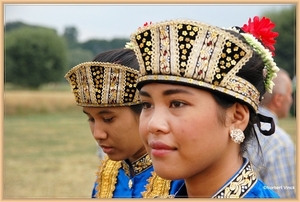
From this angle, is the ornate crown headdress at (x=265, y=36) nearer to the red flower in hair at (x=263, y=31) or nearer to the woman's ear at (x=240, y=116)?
the red flower in hair at (x=263, y=31)

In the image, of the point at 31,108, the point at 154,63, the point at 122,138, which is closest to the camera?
the point at 154,63

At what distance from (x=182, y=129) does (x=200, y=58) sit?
38 cm

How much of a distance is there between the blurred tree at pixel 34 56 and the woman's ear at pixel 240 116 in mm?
24562

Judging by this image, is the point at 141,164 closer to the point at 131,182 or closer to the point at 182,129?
the point at 131,182

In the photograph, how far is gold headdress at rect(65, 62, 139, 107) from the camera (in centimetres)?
332

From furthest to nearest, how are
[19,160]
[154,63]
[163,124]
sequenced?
[19,160] < [154,63] < [163,124]

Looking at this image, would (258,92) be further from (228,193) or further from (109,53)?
(109,53)

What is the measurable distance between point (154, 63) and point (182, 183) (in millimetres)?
801

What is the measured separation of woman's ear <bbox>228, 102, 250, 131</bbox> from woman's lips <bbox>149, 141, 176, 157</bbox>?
353 millimetres

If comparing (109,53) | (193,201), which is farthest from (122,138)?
(193,201)

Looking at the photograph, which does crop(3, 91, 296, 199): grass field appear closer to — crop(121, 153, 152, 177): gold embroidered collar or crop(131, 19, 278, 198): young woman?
crop(121, 153, 152, 177): gold embroidered collar

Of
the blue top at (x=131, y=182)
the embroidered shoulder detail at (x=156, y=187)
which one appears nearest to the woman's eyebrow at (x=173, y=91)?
the blue top at (x=131, y=182)

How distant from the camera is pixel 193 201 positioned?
8.02ft

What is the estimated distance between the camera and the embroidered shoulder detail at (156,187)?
3.17m
